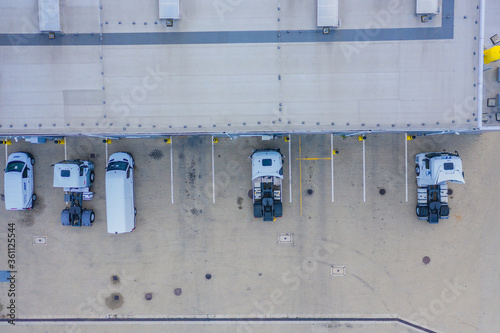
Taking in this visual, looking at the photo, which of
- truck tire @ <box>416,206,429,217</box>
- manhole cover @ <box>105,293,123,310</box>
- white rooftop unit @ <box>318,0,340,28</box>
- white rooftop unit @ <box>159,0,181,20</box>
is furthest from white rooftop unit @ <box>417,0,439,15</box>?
manhole cover @ <box>105,293,123,310</box>

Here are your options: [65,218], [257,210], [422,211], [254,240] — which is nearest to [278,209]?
[257,210]

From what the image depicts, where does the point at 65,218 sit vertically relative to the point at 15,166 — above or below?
below

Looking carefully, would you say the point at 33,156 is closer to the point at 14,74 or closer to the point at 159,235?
the point at 14,74

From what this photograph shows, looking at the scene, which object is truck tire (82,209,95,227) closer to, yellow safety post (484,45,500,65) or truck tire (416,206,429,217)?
truck tire (416,206,429,217)

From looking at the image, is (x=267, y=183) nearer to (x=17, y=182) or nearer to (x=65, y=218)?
(x=65, y=218)

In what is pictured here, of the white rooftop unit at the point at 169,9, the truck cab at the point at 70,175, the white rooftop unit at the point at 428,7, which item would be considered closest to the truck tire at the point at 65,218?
the truck cab at the point at 70,175

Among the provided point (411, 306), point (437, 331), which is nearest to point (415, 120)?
point (411, 306)
